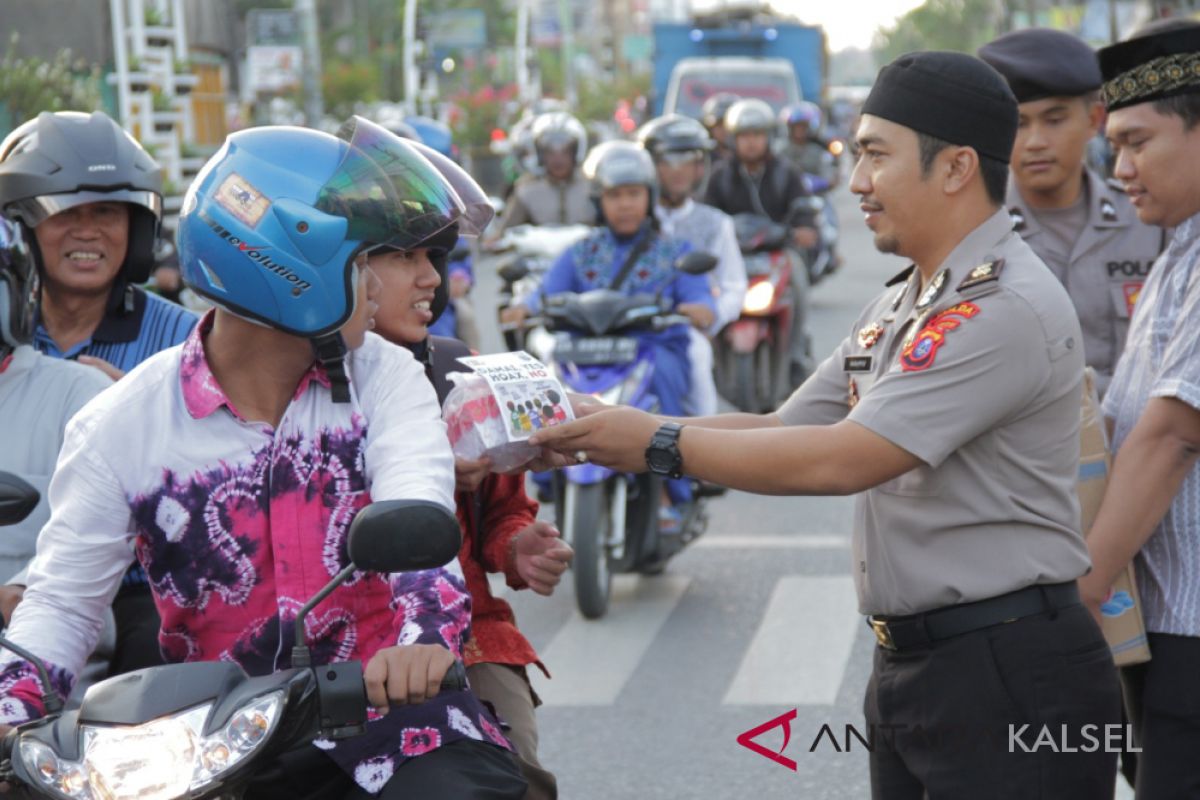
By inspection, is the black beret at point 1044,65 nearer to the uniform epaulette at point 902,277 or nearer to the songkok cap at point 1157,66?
the songkok cap at point 1157,66

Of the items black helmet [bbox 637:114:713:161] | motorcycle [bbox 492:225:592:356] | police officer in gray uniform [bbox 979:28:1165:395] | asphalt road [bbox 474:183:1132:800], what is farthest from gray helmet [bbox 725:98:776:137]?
police officer in gray uniform [bbox 979:28:1165:395]

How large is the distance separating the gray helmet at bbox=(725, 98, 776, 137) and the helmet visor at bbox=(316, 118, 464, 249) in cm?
1036

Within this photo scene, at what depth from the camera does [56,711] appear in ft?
8.39

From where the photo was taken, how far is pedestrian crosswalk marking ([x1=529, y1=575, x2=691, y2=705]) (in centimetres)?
648

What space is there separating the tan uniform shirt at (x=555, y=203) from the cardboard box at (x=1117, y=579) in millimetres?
8936

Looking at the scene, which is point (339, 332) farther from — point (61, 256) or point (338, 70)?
point (338, 70)

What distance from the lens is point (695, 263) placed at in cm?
845

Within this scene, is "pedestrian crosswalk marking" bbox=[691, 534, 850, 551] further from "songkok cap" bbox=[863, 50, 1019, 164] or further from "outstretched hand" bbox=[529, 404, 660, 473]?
"songkok cap" bbox=[863, 50, 1019, 164]

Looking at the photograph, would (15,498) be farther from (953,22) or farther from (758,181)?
(953,22)

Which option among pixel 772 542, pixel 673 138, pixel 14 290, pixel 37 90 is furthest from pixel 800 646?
pixel 37 90

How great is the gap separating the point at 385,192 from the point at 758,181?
1100 centimetres

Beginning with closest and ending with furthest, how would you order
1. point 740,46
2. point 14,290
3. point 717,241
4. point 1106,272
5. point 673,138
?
point 14,290 < point 1106,272 < point 717,241 < point 673,138 < point 740,46

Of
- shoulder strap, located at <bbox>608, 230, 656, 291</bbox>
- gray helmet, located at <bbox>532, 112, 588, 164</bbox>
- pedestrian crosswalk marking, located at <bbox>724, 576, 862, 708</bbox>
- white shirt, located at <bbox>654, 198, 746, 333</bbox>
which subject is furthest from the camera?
gray helmet, located at <bbox>532, 112, 588, 164</bbox>

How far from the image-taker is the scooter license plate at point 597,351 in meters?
7.73
